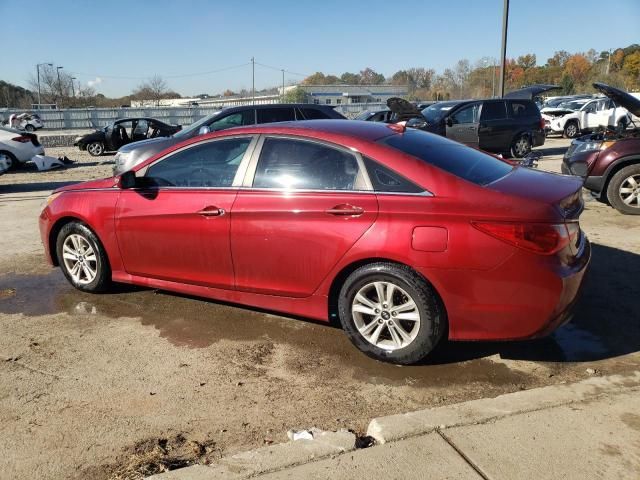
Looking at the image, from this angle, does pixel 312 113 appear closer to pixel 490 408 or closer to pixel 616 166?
pixel 616 166

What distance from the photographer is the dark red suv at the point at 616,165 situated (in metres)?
7.83

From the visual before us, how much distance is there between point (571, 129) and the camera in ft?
77.2

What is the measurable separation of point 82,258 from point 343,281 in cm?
275

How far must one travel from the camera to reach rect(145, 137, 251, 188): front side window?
14.2 ft

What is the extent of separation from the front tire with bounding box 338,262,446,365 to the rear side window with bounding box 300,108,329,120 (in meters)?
8.16

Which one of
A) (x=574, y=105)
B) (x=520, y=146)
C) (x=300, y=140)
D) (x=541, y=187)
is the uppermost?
(x=574, y=105)

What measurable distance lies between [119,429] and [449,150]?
9.60 ft

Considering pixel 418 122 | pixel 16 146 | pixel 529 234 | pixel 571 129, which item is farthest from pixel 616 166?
pixel 571 129

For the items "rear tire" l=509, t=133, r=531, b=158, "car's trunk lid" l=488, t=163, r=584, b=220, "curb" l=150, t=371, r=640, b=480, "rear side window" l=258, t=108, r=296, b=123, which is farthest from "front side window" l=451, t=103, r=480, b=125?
"curb" l=150, t=371, r=640, b=480

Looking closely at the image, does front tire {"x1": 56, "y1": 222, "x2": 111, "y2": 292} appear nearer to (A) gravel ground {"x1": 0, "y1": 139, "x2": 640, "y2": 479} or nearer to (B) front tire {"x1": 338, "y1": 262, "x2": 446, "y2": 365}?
(A) gravel ground {"x1": 0, "y1": 139, "x2": 640, "y2": 479}

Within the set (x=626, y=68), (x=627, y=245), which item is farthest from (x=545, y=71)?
(x=627, y=245)

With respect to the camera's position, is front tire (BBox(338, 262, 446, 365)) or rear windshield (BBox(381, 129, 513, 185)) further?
rear windshield (BBox(381, 129, 513, 185))

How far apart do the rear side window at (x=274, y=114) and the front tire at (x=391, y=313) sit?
26.3ft

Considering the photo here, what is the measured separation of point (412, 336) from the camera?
142 inches
